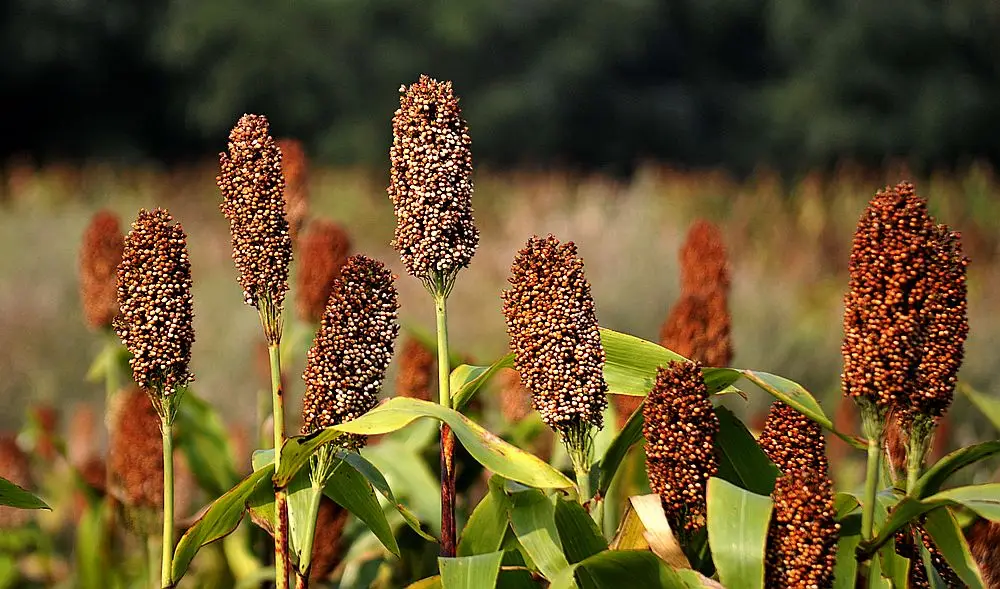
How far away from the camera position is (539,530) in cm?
124

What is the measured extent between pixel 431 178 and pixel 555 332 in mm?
200

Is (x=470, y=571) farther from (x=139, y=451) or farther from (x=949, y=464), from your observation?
(x=139, y=451)

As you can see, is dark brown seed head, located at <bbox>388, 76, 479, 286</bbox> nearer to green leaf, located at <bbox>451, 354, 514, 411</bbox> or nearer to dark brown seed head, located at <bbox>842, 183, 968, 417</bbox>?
green leaf, located at <bbox>451, 354, 514, 411</bbox>

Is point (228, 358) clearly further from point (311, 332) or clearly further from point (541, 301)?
point (541, 301)

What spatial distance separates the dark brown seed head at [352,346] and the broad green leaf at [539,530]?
195 mm

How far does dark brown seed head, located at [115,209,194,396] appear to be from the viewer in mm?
1207

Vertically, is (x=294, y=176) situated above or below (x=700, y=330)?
above

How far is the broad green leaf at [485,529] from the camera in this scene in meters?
1.33

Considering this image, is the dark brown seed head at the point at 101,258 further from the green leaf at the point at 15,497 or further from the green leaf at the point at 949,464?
the green leaf at the point at 949,464

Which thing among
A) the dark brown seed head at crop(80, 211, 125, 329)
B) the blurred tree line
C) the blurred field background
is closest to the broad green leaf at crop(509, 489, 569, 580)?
the dark brown seed head at crop(80, 211, 125, 329)

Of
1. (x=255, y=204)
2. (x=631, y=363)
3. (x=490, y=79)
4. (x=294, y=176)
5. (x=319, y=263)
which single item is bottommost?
(x=631, y=363)

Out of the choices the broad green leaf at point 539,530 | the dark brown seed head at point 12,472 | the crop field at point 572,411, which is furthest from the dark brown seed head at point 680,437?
the dark brown seed head at point 12,472

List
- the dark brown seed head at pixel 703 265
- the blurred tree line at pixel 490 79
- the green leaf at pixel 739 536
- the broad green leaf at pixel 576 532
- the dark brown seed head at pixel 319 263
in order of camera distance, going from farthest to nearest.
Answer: the blurred tree line at pixel 490 79
the dark brown seed head at pixel 319 263
the dark brown seed head at pixel 703 265
the broad green leaf at pixel 576 532
the green leaf at pixel 739 536

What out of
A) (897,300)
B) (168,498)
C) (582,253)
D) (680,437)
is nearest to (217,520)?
(168,498)
